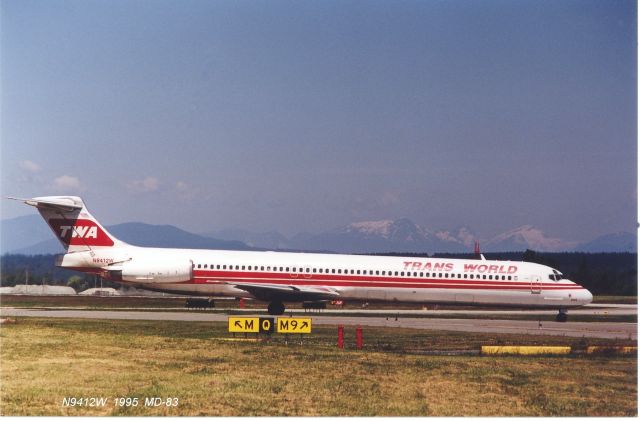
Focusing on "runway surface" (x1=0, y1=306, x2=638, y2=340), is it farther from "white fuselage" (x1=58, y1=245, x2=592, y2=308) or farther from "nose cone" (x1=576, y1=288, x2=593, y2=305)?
"nose cone" (x1=576, y1=288, x2=593, y2=305)

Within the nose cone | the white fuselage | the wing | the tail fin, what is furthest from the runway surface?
the tail fin

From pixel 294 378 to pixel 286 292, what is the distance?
22139 mm

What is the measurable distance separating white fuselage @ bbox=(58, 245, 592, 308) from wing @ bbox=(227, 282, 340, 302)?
20 cm

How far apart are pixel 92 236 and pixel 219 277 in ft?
22.7

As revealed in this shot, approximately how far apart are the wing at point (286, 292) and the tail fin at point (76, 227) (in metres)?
7.33

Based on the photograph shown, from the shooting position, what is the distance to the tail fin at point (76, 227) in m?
41.3

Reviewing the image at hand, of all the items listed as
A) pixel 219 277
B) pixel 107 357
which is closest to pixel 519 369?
pixel 107 357

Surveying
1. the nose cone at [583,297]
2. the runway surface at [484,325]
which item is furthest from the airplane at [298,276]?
the runway surface at [484,325]

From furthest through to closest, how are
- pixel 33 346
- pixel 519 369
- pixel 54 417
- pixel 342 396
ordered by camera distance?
pixel 33 346, pixel 519 369, pixel 342 396, pixel 54 417

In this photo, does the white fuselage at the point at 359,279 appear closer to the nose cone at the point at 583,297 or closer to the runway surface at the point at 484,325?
the nose cone at the point at 583,297

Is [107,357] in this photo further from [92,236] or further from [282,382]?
[92,236]

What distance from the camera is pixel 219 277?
4162 centimetres

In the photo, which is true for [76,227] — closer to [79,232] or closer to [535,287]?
[79,232]

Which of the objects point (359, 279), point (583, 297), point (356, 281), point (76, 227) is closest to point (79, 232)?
point (76, 227)
